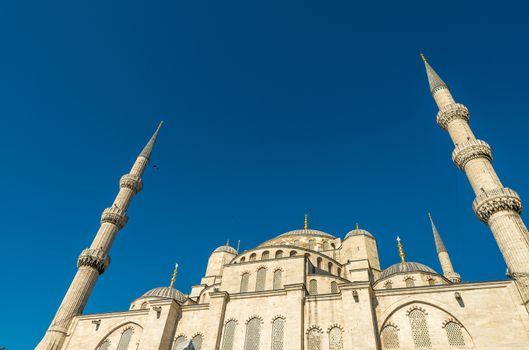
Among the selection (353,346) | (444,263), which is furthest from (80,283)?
(444,263)

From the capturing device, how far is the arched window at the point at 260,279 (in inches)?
876

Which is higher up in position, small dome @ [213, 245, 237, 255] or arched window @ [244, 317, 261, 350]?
small dome @ [213, 245, 237, 255]

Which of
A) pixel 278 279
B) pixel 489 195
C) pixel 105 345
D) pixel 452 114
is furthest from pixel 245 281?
pixel 452 114

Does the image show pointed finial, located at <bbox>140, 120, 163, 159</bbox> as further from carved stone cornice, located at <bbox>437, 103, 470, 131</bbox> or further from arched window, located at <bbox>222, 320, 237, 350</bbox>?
carved stone cornice, located at <bbox>437, 103, 470, 131</bbox>

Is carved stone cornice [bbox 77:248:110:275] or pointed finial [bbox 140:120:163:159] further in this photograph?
pointed finial [bbox 140:120:163:159]

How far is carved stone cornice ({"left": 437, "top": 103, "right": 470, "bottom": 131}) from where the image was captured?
24.6 m

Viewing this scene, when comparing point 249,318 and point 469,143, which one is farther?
point 469,143

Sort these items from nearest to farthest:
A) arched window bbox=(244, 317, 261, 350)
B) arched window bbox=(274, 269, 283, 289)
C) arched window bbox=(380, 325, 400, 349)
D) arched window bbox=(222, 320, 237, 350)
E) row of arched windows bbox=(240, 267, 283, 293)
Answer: arched window bbox=(380, 325, 400, 349) < arched window bbox=(244, 317, 261, 350) < arched window bbox=(222, 320, 237, 350) < arched window bbox=(274, 269, 283, 289) < row of arched windows bbox=(240, 267, 283, 293)

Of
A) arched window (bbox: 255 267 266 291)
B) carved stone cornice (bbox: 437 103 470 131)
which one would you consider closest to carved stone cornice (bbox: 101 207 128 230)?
arched window (bbox: 255 267 266 291)

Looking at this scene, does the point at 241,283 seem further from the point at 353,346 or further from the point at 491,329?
the point at 491,329

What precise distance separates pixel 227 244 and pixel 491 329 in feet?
83.5

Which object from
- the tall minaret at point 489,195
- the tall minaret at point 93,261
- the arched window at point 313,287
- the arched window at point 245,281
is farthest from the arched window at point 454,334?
the tall minaret at point 93,261

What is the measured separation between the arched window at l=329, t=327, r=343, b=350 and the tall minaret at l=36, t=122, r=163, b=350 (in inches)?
604

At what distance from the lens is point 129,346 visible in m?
19.9
